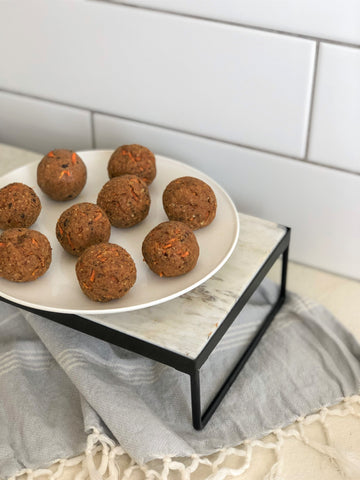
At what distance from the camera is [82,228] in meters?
0.85

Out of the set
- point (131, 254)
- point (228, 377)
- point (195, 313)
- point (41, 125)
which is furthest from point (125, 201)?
point (41, 125)

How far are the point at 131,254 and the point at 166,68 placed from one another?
1.03 feet

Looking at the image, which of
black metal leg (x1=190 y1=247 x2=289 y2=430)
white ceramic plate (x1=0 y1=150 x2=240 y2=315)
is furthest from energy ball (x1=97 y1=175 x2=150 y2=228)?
black metal leg (x1=190 y1=247 x2=289 y2=430)

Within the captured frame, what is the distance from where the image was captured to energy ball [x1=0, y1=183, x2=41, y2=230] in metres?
0.89

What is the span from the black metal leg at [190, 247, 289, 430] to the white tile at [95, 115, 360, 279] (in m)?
0.10

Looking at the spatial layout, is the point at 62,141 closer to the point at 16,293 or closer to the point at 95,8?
the point at 95,8

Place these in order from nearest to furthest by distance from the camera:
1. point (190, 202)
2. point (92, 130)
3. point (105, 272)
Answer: point (105, 272)
point (190, 202)
point (92, 130)

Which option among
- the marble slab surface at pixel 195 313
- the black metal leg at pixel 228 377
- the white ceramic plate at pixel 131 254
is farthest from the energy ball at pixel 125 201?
the black metal leg at pixel 228 377

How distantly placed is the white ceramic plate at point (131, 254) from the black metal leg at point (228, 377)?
0.12 meters

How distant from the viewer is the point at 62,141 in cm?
120

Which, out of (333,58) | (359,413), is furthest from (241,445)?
(333,58)

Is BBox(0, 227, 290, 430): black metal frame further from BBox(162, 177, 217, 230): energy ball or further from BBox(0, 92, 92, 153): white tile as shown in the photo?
BBox(0, 92, 92, 153): white tile

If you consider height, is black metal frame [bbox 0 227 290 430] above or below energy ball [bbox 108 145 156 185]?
below

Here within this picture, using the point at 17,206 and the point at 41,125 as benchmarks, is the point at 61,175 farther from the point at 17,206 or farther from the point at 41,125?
the point at 41,125
